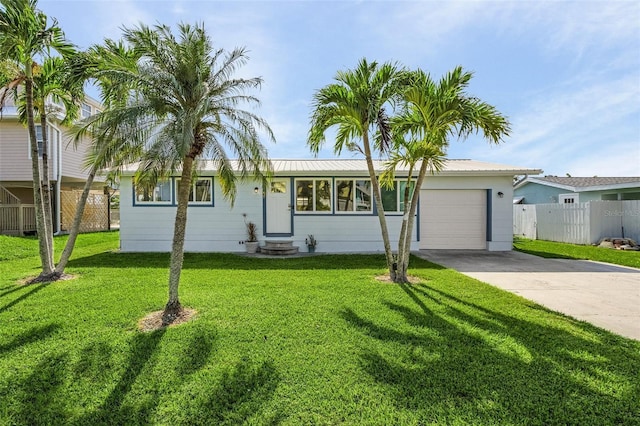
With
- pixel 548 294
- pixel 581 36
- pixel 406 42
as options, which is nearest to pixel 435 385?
pixel 548 294

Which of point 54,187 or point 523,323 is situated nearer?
point 523,323

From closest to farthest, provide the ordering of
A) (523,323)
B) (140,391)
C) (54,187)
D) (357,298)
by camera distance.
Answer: (140,391), (523,323), (357,298), (54,187)

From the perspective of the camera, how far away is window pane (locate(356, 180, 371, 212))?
36.4 feet

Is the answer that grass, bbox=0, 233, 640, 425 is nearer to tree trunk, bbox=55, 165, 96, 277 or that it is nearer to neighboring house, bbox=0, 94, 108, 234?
tree trunk, bbox=55, 165, 96, 277

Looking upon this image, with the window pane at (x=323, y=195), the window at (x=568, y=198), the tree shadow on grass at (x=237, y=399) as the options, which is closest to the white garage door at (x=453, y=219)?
the window pane at (x=323, y=195)

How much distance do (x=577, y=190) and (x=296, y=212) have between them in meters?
14.8

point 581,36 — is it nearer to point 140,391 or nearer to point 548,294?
point 548,294

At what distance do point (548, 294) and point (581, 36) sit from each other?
7.86 m

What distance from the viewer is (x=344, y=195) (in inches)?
437

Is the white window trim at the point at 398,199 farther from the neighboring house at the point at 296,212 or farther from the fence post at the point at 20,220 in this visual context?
the fence post at the point at 20,220

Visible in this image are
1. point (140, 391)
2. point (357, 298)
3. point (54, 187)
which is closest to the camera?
point (140, 391)

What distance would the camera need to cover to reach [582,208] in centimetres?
1318

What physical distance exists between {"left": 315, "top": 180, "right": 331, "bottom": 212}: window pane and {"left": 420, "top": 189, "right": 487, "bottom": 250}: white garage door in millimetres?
3434

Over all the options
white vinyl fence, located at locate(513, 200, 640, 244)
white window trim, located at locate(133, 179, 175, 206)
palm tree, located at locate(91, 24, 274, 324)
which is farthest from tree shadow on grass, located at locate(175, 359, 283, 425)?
white vinyl fence, located at locate(513, 200, 640, 244)
